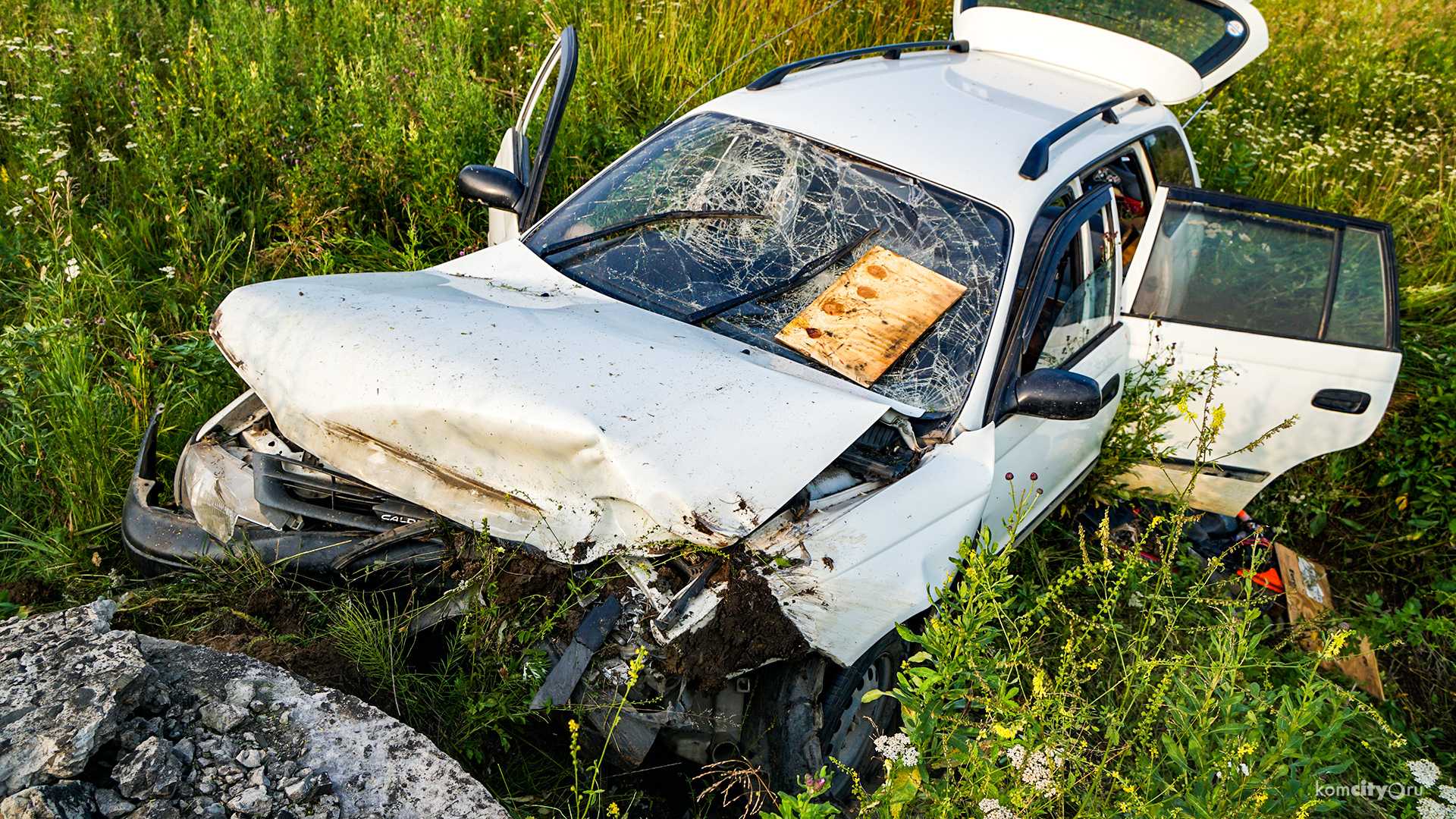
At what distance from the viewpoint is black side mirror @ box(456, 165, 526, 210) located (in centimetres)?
347

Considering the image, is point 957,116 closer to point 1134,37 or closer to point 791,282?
point 791,282

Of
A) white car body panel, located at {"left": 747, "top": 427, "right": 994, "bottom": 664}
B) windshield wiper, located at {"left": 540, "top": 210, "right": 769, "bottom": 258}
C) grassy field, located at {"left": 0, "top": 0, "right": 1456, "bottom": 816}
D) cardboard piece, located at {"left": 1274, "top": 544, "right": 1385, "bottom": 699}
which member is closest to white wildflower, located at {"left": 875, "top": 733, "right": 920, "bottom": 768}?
grassy field, located at {"left": 0, "top": 0, "right": 1456, "bottom": 816}

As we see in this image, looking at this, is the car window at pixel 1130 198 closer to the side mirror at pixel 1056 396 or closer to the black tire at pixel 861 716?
the side mirror at pixel 1056 396

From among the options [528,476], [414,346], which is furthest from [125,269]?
[528,476]

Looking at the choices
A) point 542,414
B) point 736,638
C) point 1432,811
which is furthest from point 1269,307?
point 542,414

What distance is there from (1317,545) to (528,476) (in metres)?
4.03

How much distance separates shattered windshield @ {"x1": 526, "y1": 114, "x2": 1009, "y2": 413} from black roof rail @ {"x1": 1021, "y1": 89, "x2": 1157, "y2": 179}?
0.72 ft

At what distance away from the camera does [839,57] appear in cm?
382

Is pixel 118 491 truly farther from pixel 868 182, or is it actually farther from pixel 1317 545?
pixel 1317 545

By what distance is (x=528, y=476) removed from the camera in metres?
2.32

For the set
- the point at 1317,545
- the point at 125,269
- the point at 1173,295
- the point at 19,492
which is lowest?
the point at 1317,545

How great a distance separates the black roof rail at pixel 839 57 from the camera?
3.65m

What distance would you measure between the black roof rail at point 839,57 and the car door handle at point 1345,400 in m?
2.16

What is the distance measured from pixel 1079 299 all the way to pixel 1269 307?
0.88m
